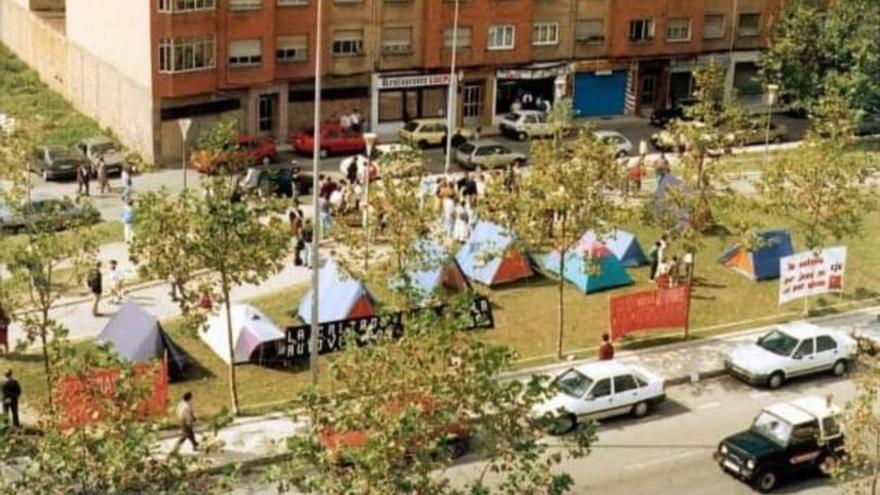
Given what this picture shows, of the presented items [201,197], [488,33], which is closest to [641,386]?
[201,197]

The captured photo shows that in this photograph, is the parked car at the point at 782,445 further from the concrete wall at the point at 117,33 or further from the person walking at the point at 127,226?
the concrete wall at the point at 117,33

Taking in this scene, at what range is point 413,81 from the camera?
59031 mm

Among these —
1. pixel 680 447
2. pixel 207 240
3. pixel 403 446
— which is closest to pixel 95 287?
pixel 207 240

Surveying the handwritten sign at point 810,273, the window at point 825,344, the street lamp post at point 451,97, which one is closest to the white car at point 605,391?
the window at point 825,344

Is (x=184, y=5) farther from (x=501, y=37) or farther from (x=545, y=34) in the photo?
(x=545, y=34)

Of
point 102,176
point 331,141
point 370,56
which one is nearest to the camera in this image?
point 102,176

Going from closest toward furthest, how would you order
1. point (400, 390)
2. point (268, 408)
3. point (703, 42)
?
point (400, 390), point (268, 408), point (703, 42)

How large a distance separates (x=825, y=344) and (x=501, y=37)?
2962 cm

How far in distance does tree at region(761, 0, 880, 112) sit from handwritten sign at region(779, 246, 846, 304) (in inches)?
853

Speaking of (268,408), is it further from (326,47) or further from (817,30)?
(817,30)

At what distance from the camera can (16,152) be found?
3325 cm

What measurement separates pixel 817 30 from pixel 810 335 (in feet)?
98.4

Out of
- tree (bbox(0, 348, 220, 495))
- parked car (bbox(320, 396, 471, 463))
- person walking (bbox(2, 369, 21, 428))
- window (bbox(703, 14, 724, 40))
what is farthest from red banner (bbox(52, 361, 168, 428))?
window (bbox(703, 14, 724, 40))

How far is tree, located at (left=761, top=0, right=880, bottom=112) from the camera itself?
59.0m
